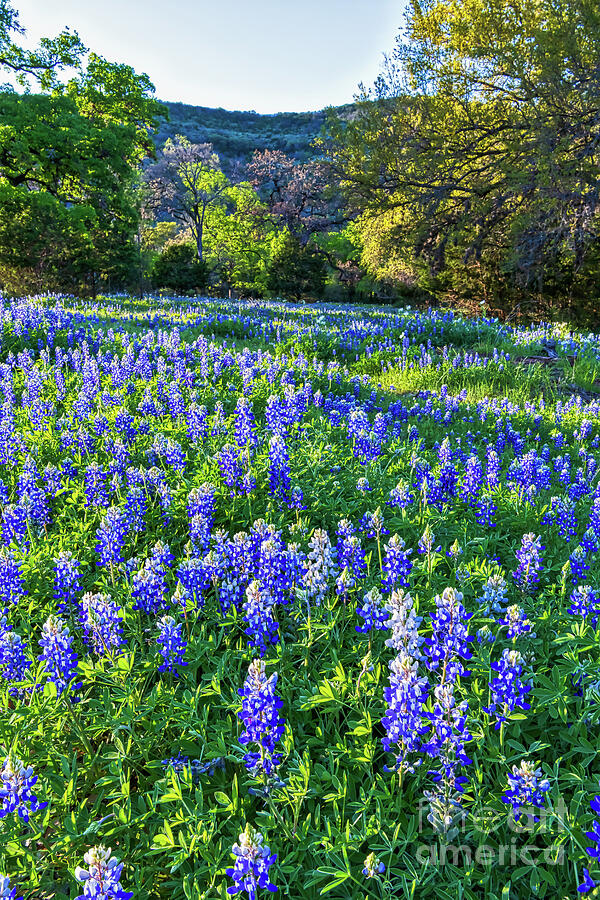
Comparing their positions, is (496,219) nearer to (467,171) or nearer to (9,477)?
(467,171)

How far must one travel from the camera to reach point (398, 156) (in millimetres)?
17453

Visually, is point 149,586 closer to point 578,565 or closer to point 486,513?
point 486,513

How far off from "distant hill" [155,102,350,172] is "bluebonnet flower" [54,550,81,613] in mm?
110831

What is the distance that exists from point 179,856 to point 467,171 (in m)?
21.8

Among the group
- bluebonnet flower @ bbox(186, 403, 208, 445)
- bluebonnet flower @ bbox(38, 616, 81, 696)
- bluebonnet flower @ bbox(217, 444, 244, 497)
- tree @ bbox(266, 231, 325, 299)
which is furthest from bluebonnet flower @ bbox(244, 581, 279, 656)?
tree @ bbox(266, 231, 325, 299)

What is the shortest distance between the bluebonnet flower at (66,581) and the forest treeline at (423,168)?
17.1 meters

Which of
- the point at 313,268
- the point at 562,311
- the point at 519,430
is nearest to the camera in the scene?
the point at 519,430

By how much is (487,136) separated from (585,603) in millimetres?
19587

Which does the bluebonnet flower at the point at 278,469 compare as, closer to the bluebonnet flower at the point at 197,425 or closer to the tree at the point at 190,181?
the bluebonnet flower at the point at 197,425

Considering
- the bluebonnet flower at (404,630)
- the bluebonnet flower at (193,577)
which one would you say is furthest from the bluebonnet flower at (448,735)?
the bluebonnet flower at (193,577)

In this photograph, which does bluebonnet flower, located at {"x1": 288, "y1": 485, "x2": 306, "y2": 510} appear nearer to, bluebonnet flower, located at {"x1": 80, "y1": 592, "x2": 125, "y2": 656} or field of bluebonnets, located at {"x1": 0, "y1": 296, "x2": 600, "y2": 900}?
field of bluebonnets, located at {"x1": 0, "y1": 296, "x2": 600, "y2": 900}

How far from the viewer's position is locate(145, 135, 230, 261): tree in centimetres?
4934

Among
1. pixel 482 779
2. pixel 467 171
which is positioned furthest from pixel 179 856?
pixel 467 171

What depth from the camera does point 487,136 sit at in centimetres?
1723
